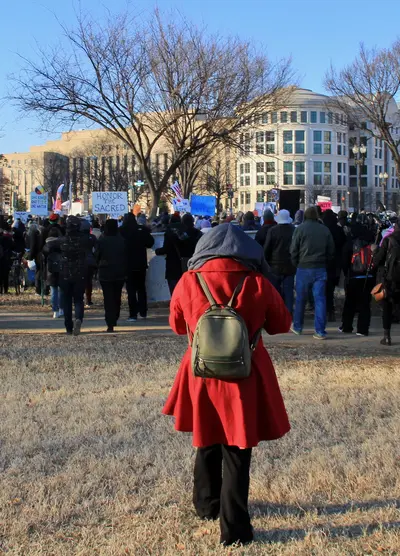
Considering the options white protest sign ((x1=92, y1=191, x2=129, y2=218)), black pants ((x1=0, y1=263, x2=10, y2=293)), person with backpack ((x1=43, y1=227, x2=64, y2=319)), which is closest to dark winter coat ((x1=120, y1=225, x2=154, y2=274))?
person with backpack ((x1=43, y1=227, x2=64, y2=319))

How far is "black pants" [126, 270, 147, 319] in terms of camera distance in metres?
13.4

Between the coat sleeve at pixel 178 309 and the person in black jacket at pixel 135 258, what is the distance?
8.71 m

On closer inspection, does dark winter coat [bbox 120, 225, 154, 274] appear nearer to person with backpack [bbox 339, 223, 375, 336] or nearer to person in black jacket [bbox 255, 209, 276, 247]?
person in black jacket [bbox 255, 209, 276, 247]

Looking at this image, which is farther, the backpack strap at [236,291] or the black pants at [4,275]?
the black pants at [4,275]

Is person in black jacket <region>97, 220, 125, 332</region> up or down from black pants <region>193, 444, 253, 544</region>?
up

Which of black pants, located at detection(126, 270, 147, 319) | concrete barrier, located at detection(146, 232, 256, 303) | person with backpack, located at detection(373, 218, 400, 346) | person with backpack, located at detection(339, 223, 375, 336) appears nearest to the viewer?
person with backpack, located at detection(373, 218, 400, 346)

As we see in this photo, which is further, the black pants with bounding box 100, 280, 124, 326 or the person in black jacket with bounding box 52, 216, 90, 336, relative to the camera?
the black pants with bounding box 100, 280, 124, 326

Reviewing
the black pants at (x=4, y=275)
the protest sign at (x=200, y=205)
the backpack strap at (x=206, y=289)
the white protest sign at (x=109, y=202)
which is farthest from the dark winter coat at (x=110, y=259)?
the protest sign at (x=200, y=205)

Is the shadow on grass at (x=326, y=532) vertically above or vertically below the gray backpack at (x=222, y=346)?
below

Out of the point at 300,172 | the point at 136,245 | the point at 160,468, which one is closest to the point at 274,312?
the point at 160,468

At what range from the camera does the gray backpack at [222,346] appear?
12.7 ft

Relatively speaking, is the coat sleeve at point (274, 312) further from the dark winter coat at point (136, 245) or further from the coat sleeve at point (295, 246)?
the dark winter coat at point (136, 245)

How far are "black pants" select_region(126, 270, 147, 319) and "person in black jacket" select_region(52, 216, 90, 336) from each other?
1.54 metres

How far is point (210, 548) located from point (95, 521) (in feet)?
2.55
